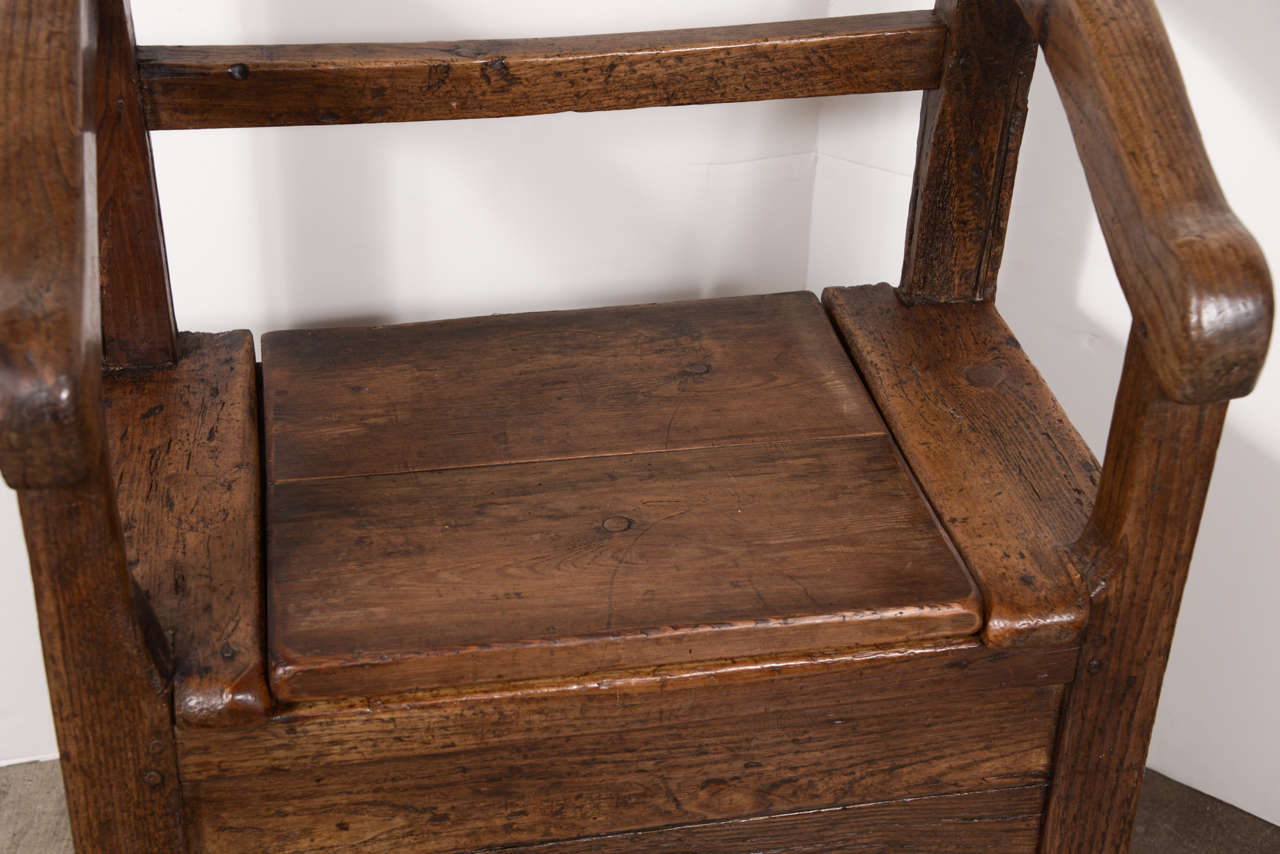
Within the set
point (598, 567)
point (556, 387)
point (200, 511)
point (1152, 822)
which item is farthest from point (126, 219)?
point (1152, 822)

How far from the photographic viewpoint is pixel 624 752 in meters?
0.92

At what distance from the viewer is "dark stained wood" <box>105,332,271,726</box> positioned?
0.83 m

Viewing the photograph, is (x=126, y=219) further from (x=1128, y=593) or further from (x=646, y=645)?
(x=1128, y=593)

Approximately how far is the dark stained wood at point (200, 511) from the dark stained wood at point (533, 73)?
0.20 metres

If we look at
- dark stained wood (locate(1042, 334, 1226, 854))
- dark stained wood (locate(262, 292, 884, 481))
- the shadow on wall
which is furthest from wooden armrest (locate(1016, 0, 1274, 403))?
the shadow on wall

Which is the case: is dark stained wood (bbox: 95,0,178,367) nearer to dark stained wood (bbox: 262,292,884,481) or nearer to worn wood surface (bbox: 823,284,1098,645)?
dark stained wood (bbox: 262,292,884,481)

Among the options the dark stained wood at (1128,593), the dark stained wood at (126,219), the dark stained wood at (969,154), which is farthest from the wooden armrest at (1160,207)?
the dark stained wood at (126,219)

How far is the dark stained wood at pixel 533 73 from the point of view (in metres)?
1.03

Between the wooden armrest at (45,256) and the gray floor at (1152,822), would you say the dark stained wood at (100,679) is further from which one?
the gray floor at (1152,822)

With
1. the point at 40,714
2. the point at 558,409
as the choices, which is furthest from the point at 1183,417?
the point at 40,714

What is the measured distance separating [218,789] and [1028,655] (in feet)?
1.74

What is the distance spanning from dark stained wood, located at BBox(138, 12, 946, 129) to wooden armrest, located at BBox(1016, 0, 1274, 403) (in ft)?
0.68

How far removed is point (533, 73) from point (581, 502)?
338 mm

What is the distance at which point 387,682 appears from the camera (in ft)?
2.77
